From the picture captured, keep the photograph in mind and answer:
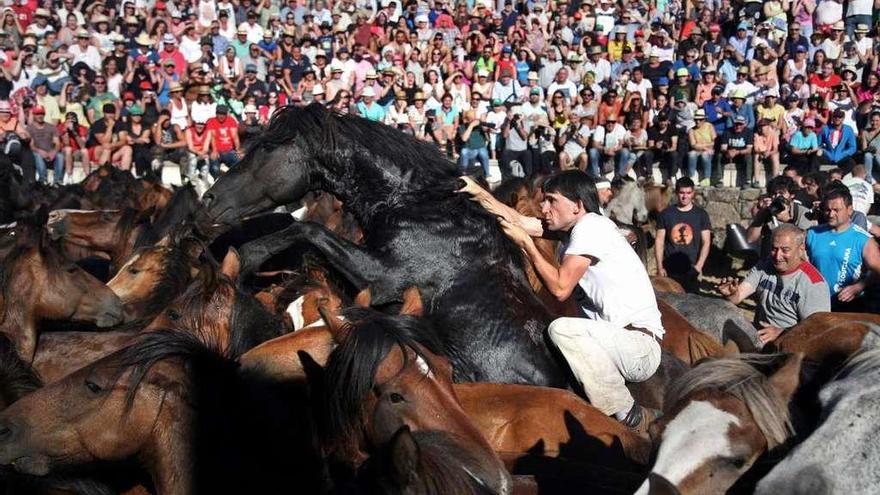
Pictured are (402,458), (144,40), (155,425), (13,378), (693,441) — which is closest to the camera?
(402,458)

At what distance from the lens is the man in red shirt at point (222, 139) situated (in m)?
16.1

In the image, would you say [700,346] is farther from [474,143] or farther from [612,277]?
[474,143]

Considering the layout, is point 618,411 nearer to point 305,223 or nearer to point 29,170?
point 305,223

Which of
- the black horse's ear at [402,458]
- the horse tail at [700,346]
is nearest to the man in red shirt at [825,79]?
the horse tail at [700,346]

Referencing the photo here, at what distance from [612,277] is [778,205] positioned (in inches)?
265

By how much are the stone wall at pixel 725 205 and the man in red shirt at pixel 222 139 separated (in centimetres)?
713

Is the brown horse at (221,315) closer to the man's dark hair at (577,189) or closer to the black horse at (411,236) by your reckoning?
the black horse at (411,236)

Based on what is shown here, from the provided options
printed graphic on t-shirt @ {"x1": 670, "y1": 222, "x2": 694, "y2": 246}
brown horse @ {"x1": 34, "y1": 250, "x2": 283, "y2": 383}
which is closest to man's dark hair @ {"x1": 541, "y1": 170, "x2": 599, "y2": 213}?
brown horse @ {"x1": 34, "y1": 250, "x2": 283, "y2": 383}

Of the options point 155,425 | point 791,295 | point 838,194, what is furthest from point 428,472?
point 838,194

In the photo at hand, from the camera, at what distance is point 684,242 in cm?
1275

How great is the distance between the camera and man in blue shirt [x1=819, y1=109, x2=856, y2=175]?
1537cm

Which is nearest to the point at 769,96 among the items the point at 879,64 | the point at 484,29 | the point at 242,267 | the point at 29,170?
the point at 879,64

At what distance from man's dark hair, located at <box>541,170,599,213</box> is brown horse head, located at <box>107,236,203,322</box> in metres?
2.46

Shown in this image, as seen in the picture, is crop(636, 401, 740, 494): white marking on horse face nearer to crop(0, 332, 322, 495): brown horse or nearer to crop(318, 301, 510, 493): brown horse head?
crop(318, 301, 510, 493): brown horse head
